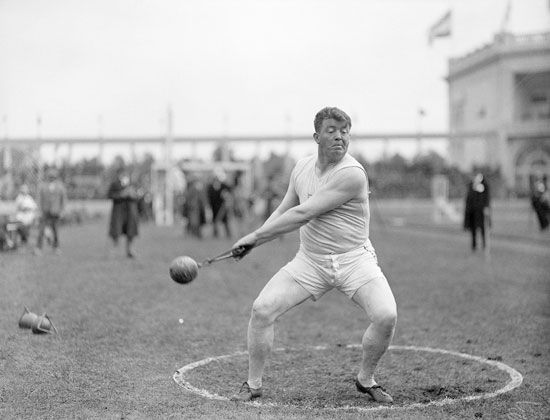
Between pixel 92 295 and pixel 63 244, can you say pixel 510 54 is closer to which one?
pixel 63 244

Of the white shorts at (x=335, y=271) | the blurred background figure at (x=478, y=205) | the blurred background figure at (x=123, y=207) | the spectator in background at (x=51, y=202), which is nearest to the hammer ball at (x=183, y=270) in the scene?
the white shorts at (x=335, y=271)

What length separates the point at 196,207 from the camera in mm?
30250

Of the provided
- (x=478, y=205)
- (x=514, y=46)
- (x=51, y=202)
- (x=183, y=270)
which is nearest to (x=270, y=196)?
(x=51, y=202)

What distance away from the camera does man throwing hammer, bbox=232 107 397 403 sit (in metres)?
6.76

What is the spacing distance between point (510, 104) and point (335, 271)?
2657 inches

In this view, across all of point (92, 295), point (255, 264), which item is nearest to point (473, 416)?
point (92, 295)

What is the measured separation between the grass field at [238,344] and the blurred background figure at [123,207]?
1.57 m

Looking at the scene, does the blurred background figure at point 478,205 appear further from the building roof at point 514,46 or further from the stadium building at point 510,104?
the building roof at point 514,46

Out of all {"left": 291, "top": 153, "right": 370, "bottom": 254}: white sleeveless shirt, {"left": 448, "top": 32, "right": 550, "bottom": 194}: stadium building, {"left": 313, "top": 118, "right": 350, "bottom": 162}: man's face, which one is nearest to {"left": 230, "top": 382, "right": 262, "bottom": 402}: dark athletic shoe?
{"left": 291, "top": 153, "right": 370, "bottom": 254}: white sleeveless shirt

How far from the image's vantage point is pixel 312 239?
7.02 meters

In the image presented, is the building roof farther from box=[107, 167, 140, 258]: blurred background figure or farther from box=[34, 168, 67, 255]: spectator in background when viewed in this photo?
box=[107, 167, 140, 258]: blurred background figure

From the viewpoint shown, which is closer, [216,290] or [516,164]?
[216,290]

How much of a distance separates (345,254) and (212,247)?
18443 millimetres

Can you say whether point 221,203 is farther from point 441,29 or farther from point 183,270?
point 183,270
